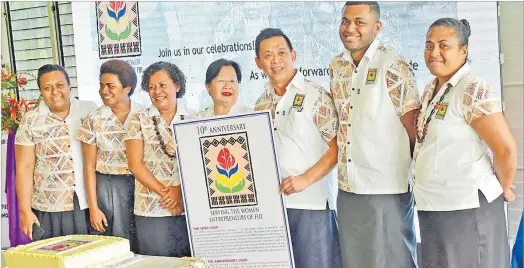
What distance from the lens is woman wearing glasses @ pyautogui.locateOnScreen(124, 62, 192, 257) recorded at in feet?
10.6

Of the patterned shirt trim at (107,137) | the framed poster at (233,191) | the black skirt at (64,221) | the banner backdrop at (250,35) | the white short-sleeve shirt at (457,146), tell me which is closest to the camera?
the white short-sleeve shirt at (457,146)

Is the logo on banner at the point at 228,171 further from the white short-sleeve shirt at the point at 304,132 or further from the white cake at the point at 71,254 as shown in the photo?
the white cake at the point at 71,254

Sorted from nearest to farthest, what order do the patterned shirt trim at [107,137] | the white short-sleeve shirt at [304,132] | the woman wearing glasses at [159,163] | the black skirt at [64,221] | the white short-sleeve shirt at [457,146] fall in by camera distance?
1. the white short-sleeve shirt at [457,146]
2. the white short-sleeve shirt at [304,132]
3. the woman wearing glasses at [159,163]
4. the patterned shirt trim at [107,137]
5. the black skirt at [64,221]

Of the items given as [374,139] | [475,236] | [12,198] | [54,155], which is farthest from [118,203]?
[475,236]

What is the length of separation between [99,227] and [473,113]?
1.99 meters

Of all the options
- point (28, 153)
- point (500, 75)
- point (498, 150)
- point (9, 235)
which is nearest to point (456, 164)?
point (498, 150)

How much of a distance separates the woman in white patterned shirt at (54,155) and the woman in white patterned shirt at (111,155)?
62mm

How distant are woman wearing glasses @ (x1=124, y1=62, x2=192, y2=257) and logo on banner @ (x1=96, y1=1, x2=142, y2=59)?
166mm

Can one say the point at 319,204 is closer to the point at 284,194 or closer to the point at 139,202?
the point at 284,194

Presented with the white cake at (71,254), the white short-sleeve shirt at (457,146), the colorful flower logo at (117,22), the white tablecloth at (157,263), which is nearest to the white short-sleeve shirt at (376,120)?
the white short-sleeve shirt at (457,146)

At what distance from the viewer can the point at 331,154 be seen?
2.92m

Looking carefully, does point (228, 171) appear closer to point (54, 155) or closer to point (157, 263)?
point (157, 263)

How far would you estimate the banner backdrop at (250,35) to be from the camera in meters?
2.66

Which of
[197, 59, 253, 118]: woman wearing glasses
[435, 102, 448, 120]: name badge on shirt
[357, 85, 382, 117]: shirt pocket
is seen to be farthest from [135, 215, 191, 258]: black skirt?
[435, 102, 448, 120]: name badge on shirt
